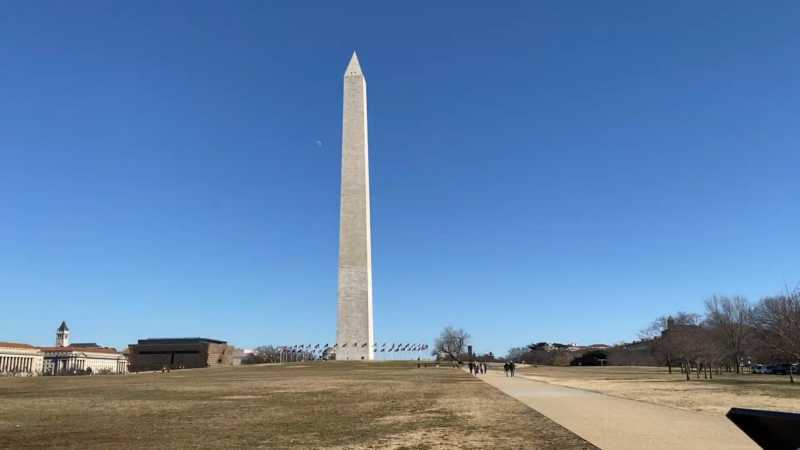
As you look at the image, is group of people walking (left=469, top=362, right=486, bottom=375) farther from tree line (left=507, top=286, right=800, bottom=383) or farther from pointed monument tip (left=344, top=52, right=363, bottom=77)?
pointed monument tip (left=344, top=52, right=363, bottom=77)

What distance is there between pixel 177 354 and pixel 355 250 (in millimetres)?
66690

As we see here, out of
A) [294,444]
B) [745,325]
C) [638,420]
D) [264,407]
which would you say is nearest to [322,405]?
[264,407]

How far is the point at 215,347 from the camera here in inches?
4564

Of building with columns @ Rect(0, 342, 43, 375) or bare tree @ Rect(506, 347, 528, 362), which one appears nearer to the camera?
building with columns @ Rect(0, 342, 43, 375)

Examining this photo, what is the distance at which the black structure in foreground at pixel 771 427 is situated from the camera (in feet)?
9.57

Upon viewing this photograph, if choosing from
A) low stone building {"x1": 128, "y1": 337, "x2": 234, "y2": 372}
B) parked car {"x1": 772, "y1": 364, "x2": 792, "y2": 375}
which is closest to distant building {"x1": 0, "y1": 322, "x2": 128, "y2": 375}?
low stone building {"x1": 128, "y1": 337, "x2": 234, "y2": 372}

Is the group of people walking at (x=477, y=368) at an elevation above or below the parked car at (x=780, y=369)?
above

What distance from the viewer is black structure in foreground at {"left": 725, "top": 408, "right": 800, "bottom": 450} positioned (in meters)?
2.92

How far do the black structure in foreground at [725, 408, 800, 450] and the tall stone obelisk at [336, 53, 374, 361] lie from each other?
6368cm

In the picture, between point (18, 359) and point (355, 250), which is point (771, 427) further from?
point (18, 359)

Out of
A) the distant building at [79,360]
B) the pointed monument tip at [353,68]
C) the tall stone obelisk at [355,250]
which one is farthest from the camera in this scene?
the distant building at [79,360]

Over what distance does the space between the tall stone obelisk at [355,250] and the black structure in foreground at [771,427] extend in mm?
63676

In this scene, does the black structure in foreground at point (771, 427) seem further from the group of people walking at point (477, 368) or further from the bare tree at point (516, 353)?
the bare tree at point (516, 353)

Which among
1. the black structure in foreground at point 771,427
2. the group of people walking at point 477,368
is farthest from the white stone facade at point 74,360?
the black structure in foreground at point 771,427
